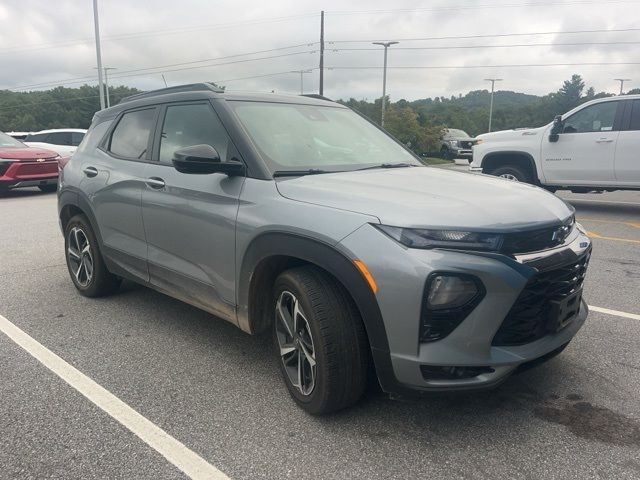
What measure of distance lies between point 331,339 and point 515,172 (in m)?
8.68

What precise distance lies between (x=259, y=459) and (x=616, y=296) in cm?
377

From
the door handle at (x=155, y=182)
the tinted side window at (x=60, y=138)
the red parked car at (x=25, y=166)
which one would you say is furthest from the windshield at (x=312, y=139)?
the tinted side window at (x=60, y=138)

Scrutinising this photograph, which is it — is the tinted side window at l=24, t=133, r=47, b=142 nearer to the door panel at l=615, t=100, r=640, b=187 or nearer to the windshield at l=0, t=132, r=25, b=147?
the windshield at l=0, t=132, r=25, b=147

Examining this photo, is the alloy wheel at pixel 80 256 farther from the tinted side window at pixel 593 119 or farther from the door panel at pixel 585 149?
the tinted side window at pixel 593 119

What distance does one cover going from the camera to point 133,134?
434cm

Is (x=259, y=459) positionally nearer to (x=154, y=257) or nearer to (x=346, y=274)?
(x=346, y=274)

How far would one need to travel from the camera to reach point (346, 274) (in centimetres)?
251

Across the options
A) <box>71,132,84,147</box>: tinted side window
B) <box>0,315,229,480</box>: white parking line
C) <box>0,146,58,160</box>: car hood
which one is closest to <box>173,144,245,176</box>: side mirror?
<box>0,315,229,480</box>: white parking line

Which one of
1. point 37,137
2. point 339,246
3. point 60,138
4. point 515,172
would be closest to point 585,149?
point 515,172

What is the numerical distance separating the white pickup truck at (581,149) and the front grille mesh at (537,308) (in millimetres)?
7533

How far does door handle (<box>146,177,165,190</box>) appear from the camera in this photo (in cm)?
375

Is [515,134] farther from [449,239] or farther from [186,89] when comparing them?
[449,239]

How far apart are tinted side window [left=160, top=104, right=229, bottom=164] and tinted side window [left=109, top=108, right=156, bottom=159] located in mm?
249

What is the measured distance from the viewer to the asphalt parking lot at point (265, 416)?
2.46m
